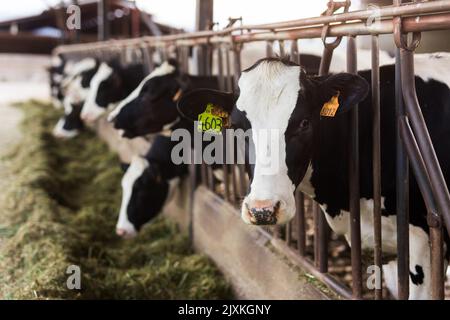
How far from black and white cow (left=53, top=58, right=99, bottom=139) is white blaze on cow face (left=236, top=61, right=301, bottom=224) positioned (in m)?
6.33

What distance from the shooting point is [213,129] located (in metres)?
2.50

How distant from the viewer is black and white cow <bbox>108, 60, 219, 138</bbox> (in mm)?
4211

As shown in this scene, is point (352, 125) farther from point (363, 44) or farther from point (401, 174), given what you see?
point (363, 44)

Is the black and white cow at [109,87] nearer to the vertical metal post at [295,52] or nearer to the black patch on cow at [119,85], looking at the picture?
the black patch on cow at [119,85]

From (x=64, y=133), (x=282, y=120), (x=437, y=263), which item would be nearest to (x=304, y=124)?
(x=282, y=120)

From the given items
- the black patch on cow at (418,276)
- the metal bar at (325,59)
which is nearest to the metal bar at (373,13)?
the metal bar at (325,59)

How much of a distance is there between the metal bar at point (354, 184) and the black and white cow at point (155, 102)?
2050 millimetres

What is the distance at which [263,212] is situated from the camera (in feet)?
6.37

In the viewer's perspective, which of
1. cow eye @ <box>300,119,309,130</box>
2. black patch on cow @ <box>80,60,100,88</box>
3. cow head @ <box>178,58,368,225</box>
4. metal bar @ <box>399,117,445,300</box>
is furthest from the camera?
black patch on cow @ <box>80,60,100,88</box>

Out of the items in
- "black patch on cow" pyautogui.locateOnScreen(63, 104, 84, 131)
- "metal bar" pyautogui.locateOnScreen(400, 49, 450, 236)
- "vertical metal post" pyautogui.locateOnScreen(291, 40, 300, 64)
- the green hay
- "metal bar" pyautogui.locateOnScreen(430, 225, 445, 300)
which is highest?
"vertical metal post" pyautogui.locateOnScreen(291, 40, 300, 64)

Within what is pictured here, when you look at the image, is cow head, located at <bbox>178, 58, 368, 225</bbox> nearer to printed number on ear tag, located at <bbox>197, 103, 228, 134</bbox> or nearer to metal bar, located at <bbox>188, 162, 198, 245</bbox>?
printed number on ear tag, located at <bbox>197, 103, 228, 134</bbox>

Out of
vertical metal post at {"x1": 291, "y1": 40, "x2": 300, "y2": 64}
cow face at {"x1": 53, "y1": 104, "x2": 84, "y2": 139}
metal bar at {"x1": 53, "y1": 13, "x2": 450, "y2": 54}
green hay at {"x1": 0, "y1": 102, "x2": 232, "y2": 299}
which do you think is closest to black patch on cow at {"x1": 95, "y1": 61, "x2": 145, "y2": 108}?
green hay at {"x1": 0, "y1": 102, "x2": 232, "y2": 299}

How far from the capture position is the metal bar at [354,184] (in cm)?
232

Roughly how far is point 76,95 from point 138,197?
4.40 meters
